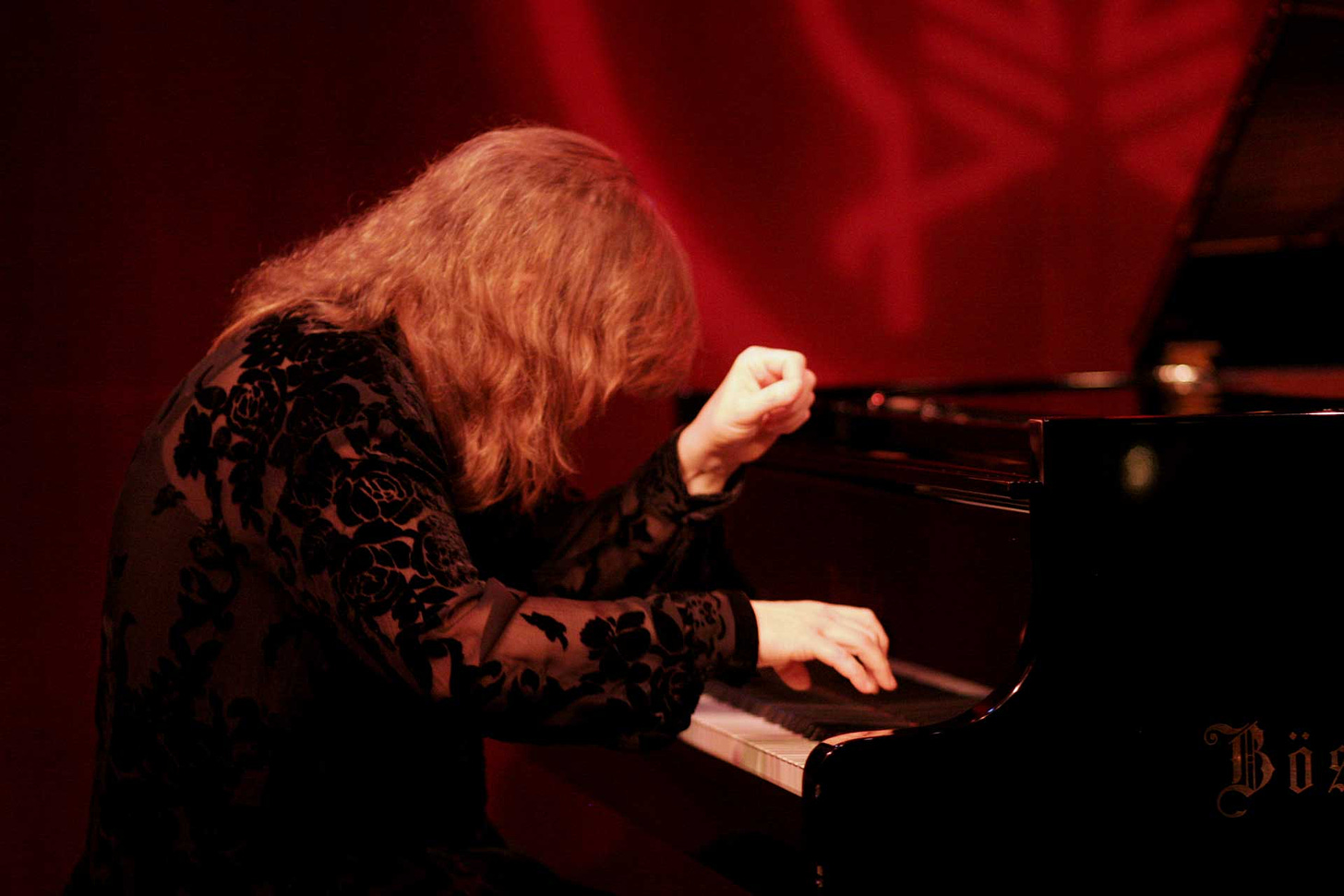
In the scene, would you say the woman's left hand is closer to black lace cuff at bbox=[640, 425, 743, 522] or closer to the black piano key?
black lace cuff at bbox=[640, 425, 743, 522]

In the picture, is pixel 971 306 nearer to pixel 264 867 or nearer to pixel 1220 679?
pixel 1220 679

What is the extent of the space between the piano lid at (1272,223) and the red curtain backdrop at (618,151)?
0.91m

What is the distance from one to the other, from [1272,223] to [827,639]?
220cm

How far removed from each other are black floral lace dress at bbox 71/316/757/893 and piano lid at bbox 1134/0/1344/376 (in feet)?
6.64

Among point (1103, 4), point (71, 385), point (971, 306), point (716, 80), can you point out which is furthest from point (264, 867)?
point (1103, 4)

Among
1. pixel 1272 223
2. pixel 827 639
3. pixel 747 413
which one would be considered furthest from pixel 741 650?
pixel 1272 223

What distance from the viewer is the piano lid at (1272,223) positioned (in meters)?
2.50

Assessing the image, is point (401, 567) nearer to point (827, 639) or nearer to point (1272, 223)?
point (827, 639)

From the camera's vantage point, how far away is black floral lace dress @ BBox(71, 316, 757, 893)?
1050 mm

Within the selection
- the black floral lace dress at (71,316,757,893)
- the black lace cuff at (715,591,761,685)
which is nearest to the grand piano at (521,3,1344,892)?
the black lace cuff at (715,591,761,685)

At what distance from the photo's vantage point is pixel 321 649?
46.8 inches

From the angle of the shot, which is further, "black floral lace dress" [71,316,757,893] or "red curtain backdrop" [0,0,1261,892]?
"red curtain backdrop" [0,0,1261,892]

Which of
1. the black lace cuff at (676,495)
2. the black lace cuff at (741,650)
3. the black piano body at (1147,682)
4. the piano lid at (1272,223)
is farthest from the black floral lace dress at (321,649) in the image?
the piano lid at (1272,223)

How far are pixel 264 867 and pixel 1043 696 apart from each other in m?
0.77
